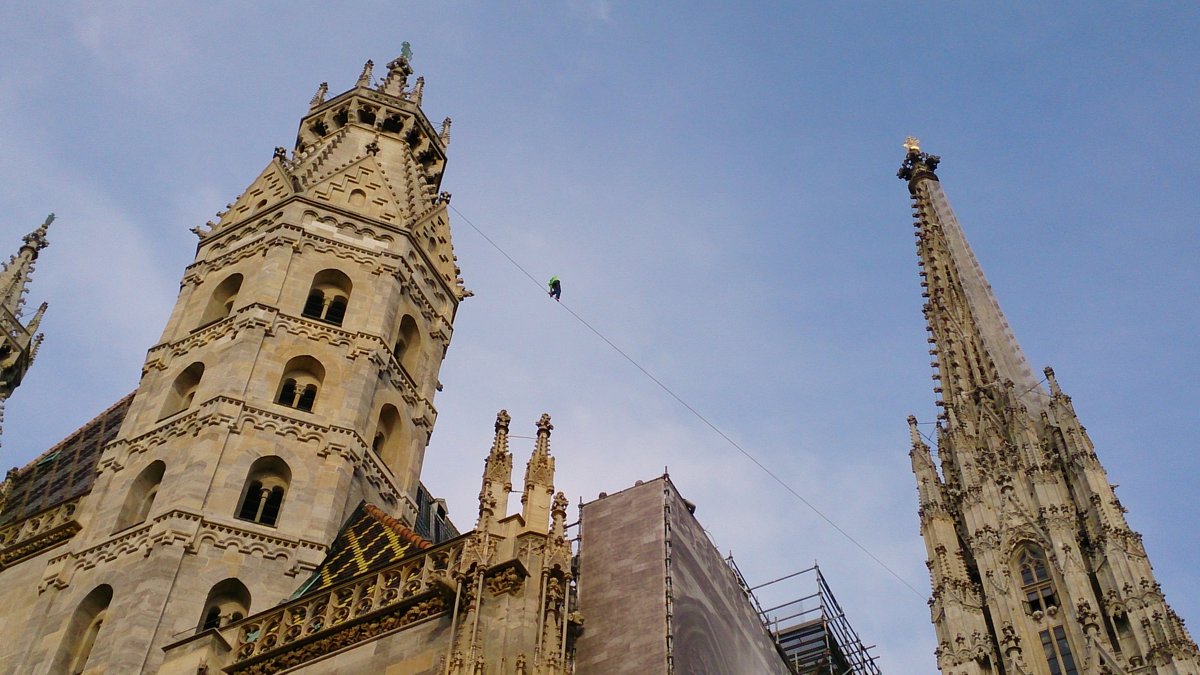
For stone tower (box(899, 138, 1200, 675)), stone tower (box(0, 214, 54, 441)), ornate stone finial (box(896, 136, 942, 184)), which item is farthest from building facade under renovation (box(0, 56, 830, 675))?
ornate stone finial (box(896, 136, 942, 184))

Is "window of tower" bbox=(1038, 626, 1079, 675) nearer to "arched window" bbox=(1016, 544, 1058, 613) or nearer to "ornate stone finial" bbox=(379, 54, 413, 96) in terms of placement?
"arched window" bbox=(1016, 544, 1058, 613)

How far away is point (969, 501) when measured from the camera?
163 feet

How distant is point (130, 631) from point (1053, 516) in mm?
35026

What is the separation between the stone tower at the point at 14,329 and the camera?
34.5 meters

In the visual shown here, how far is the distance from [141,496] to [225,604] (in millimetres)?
2832

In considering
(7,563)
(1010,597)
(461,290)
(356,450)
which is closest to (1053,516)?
(1010,597)

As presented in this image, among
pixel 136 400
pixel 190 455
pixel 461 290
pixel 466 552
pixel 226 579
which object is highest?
pixel 461 290

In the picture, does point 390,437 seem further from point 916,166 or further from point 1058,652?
point 916,166

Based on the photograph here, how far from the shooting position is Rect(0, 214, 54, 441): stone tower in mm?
34469

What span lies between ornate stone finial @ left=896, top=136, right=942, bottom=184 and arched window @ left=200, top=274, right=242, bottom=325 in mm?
57328

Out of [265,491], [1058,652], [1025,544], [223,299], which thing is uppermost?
[1025,544]

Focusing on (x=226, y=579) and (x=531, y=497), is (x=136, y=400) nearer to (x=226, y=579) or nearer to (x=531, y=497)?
(x=226, y=579)

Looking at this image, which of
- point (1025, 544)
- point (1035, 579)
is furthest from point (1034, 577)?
point (1025, 544)

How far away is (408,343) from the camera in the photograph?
2548cm
